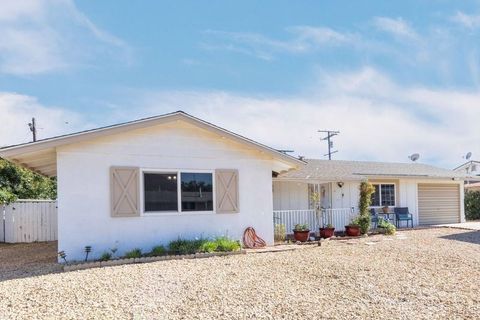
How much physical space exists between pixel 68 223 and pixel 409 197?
1523 cm

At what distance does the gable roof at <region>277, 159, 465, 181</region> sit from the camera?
52.6ft

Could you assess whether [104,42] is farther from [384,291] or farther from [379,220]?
[379,220]

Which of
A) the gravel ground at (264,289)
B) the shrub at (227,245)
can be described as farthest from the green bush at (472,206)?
the shrub at (227,245)

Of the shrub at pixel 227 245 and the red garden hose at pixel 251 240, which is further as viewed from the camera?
the red garden hose at pixel 251 240

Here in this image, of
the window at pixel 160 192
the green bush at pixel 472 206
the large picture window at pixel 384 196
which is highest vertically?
the window at pixel 160 192

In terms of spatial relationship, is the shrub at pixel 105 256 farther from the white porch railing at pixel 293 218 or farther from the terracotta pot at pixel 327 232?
the terracotta pot at pixel 327 232

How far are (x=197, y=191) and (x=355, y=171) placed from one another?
9849mm

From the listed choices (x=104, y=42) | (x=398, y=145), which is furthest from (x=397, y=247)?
(x=398, y=145)

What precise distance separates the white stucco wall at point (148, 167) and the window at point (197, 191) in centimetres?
22

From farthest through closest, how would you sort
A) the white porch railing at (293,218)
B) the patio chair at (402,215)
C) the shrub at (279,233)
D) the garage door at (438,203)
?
the garage door at (438,203) < the patio chair at (402,215) < the white porch railing at (293,218) < the shrub at (279,233)

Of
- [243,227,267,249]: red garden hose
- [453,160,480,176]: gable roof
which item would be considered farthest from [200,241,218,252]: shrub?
[453,160,480,176]: gable roof

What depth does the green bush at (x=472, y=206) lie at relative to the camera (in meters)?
24.3

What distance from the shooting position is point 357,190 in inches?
680

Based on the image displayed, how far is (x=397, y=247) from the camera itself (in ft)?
36.6
